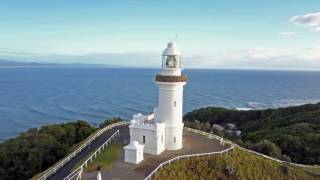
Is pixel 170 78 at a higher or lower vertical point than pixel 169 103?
higher

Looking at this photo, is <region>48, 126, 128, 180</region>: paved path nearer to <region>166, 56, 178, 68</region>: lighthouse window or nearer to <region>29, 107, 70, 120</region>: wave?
<region>166, 56, 178, 68</region>: lighthouse window

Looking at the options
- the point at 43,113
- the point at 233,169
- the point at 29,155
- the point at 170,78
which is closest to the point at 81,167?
the point at 170,78

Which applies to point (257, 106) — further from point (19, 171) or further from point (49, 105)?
point (19, 171)

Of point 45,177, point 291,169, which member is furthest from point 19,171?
point 291,169

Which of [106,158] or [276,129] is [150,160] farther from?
[276,129]

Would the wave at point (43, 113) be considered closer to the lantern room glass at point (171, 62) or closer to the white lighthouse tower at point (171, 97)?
the white lighthouse tower at point (171, 97)
